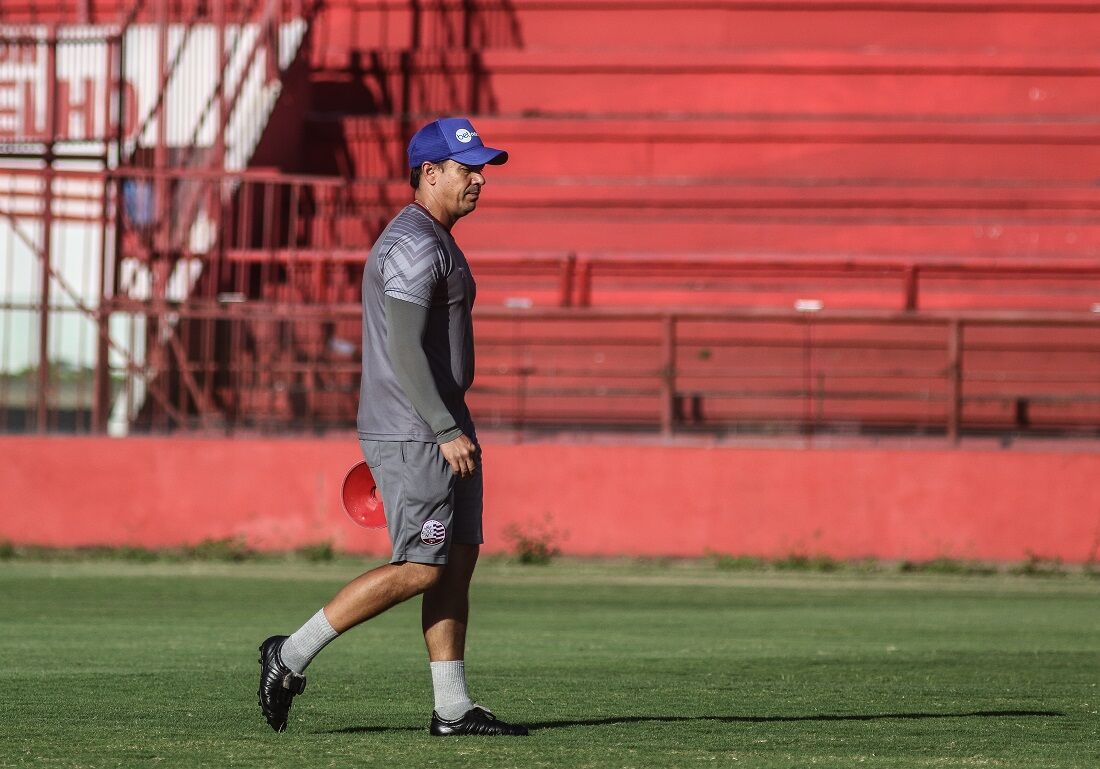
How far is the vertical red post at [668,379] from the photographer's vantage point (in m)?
14.7

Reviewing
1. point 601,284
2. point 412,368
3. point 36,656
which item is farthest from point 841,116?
point 412,368

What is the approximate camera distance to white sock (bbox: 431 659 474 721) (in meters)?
6.11

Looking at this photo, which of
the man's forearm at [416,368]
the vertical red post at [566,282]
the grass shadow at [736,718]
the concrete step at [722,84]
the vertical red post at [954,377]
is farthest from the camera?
the concrete step at [722,84]

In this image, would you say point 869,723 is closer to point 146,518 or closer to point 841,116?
point 146,518

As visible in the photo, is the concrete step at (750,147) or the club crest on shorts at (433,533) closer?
the club crest on shorts at (433,533)

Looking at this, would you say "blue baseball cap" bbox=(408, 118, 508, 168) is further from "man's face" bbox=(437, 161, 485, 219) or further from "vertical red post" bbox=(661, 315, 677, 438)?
"vertical red post" bbox=(661, 315, 677, 438)

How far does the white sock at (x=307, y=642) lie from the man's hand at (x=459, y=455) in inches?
24.8

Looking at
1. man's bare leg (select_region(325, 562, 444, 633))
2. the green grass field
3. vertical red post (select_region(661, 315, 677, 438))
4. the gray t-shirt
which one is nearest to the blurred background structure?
vertical red post (select_region(661, 315, 677, 438))

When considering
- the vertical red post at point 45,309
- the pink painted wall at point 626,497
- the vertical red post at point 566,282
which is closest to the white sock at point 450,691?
the pink painted wall at point 626,497

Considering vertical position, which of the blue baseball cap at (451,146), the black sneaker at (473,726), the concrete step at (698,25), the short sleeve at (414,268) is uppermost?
the concrete step at (698,25)

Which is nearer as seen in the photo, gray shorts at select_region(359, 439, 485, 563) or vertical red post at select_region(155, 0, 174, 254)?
gray shorts at select_region(359, 439, 485, 563)

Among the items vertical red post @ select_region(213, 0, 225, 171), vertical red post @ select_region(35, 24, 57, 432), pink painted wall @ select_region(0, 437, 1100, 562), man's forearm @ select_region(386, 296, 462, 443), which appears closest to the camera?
man's forearm @ select_region(386, 296, 462, 443)

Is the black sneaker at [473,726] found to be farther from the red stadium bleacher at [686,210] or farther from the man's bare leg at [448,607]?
the red stadium bleacher at [686,210]

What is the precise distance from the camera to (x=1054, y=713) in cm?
692
